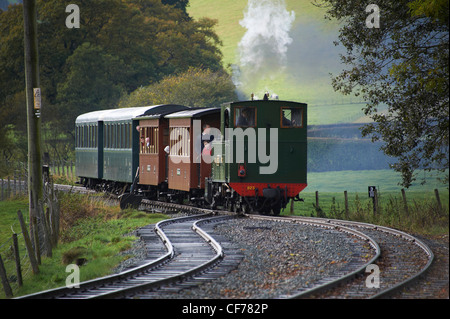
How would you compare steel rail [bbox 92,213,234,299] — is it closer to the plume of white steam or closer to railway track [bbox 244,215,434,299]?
railway track [bbox 244,215,434,299]

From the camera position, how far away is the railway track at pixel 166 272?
9.53 meters

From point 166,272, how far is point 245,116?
8886 mm

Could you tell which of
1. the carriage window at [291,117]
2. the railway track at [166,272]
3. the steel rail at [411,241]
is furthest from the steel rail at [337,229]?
the carriage window at [291,117]

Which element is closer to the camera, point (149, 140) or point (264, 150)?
point (264, 150)

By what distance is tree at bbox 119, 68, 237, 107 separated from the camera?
50.2 meters

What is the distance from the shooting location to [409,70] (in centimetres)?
1501

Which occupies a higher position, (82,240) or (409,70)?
(409,70)

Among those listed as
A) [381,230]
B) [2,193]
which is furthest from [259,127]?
[2,193]

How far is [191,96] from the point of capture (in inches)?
2062

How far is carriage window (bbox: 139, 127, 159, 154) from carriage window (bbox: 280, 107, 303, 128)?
18.9 feet

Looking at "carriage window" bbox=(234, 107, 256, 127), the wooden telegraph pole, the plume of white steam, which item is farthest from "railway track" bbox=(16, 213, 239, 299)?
the plume of white steam

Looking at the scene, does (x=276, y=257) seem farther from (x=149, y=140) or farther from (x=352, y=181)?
(x=352, y=181)

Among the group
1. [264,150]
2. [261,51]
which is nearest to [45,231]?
[264,150]
